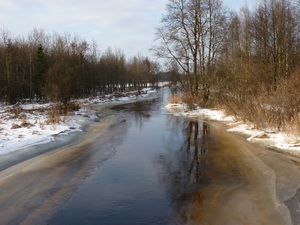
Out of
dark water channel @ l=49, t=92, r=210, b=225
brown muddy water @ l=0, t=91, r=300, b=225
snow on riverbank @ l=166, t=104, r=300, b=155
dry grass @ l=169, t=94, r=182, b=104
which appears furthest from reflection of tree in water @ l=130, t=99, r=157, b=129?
brown muddy water @ l=0, t=91, r=300, b=225

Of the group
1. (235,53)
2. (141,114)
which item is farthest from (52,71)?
(235,53)

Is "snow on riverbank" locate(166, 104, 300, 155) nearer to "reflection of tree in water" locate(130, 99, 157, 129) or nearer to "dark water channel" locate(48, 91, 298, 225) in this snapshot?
"dark water channel" locate(48, 91, 298, 225)

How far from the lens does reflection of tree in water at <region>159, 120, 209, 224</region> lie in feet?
23.9

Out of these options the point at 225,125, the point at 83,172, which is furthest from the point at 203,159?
the point at 225,125

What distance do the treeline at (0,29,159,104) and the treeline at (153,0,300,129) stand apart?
1127 centimetres

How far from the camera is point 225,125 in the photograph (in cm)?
1883

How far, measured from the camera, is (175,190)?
7.79 meters

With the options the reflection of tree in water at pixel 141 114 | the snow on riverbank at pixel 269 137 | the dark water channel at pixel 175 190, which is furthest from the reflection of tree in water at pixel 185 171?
the reflection of tree in water at pixel 141 114

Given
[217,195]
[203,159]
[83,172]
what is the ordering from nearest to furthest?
[217,195] → [83,172] → [203,159]

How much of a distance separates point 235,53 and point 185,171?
1041 inches

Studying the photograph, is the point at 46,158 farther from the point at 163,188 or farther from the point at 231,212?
the point at 231,212

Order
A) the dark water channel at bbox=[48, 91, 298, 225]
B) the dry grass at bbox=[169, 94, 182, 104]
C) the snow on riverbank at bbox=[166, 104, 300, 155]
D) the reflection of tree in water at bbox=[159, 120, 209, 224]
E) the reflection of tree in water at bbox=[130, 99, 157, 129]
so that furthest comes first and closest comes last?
the dry grass at bbox=[169, 94, 182, 104] < the reflection of tree in water at bbox=[130, 99, 157, 129] < the snow on riverbank at bbox=[166, 104, 300, 155] < the reflection of tree in water at bbox=[159, 120, 209, 224] < the dark water channel at bbox=[48, 91, 298, 225]

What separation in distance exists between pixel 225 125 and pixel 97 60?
187 ft

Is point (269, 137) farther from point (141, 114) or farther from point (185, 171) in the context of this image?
point (141, 114)
